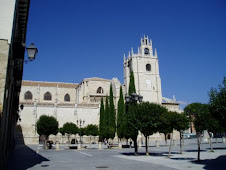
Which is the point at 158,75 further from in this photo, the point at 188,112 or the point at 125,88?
the point at 188,112

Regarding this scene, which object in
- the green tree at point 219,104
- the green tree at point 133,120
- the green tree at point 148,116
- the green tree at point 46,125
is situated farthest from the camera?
the green tree at point 46,125

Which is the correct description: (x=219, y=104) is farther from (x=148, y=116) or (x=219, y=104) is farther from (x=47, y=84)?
(x=47, y=84)

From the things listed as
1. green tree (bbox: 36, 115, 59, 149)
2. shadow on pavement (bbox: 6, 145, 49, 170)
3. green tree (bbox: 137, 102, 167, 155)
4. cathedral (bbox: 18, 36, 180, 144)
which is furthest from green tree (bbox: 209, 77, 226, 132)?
cathedral (bbox: 18, 36, 180, 144)

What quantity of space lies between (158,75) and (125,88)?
27.9 ft

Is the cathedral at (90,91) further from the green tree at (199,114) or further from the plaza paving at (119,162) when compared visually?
the green tree at (199,114)

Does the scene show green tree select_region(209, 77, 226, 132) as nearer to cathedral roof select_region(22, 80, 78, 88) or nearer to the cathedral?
the cathedral

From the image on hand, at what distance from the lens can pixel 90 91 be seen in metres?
50.1

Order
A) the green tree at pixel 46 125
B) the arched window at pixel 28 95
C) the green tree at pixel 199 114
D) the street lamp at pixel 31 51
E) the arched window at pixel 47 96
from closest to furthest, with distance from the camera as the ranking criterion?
the street lamp at pixel 31 51
the green tree at pixel 199 114
the green tree at pixel 46 125
the arched window at pixel 28 95
the arched window at pixel 47 96

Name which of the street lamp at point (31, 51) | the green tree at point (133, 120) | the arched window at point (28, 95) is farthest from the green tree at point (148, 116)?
the arched window at point (28, 95)

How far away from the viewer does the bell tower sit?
49938 mm

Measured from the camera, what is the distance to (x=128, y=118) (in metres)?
16.3

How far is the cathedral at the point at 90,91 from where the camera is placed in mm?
42844

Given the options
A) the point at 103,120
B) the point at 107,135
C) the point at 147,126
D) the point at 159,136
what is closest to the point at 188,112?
the point at 147,126

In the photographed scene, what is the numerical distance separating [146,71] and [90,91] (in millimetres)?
14042
